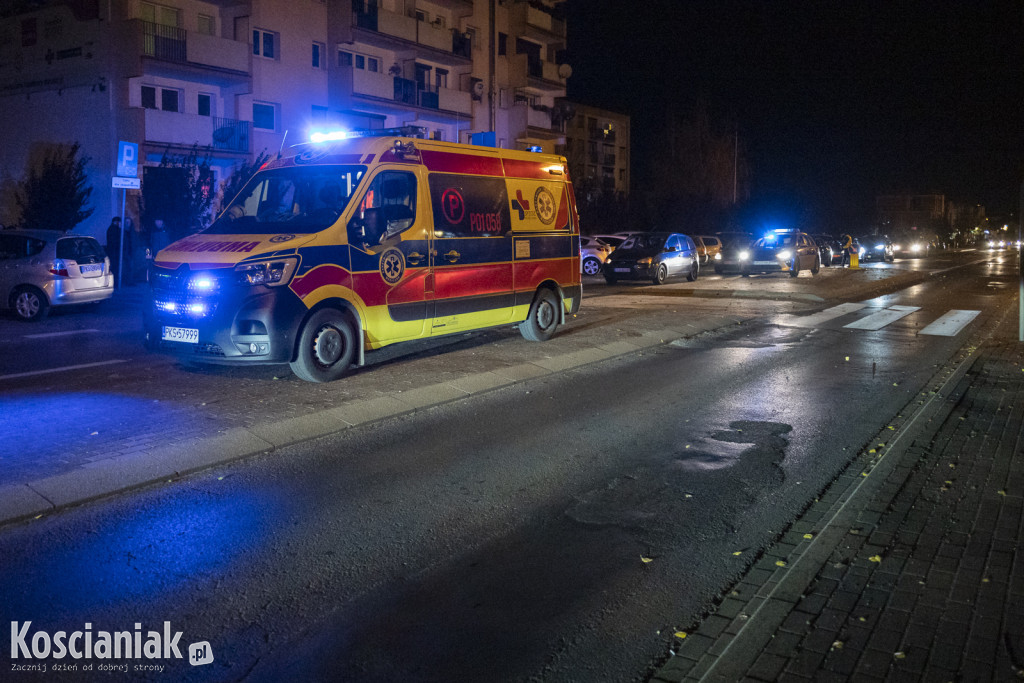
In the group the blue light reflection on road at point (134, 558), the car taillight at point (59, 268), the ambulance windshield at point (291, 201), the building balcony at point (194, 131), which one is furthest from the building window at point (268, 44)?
the blue light reflection on road at point (134, 558)

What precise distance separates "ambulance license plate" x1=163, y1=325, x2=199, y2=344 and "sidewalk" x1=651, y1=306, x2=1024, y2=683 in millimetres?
6390

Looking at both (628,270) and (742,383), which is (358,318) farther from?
(628,270)

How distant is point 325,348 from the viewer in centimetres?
957

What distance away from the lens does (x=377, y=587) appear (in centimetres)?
441

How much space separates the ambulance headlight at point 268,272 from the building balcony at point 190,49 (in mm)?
25182

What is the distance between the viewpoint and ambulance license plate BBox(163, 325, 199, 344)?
9062 millimetres

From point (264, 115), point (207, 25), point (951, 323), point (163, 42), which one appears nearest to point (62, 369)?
point (951, 323)

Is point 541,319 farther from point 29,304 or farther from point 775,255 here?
point 775,255

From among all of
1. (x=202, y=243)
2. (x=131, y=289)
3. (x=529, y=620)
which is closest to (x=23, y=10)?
(x=131, y=289)

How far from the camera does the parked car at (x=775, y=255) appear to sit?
97.1ft

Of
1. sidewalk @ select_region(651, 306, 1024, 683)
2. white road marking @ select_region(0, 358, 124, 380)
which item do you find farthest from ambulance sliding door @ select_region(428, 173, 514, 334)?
sidewalk @ select_region(651, 306, 1024, 683)

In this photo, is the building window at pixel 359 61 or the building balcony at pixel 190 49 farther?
the building window at pixel 359 61

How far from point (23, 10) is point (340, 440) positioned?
35054mm

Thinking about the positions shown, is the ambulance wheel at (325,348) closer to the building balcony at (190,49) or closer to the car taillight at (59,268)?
the car taillight at (59,268)
